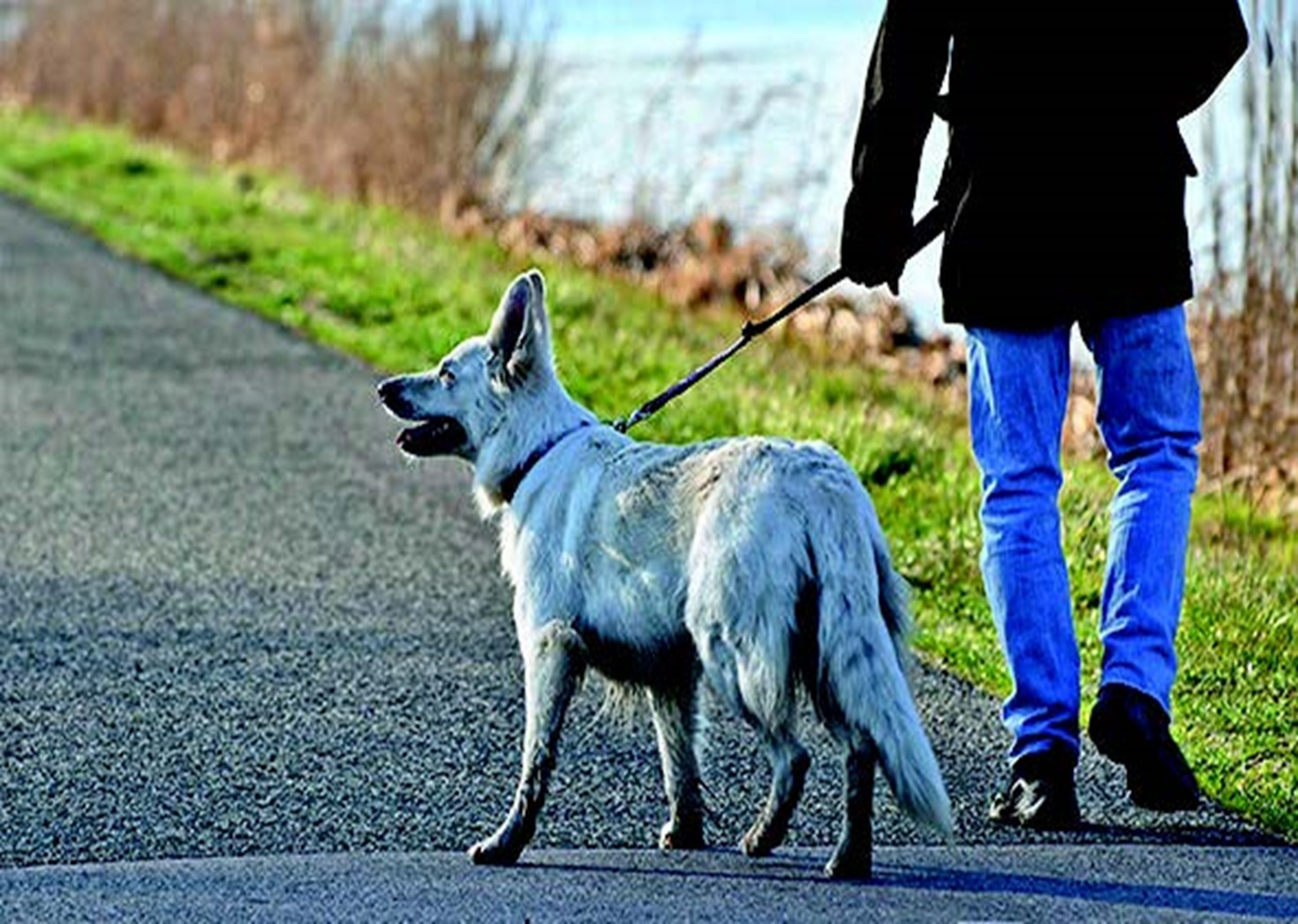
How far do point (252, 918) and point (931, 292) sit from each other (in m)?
11.8

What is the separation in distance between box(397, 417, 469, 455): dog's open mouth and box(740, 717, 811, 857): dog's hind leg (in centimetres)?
108

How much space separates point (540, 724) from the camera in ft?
21.6

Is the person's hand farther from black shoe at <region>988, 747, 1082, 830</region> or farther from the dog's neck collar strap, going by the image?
black shoe at <region>988, 747, 1082, 830</region>

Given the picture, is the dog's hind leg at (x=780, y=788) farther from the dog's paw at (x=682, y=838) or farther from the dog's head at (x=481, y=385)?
the dog's head at (x=481, y=385)

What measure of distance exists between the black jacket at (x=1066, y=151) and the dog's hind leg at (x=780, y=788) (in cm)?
111

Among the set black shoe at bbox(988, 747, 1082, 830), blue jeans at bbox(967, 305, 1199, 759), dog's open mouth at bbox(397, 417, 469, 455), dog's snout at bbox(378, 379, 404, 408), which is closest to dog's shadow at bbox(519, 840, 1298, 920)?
black shoe at bbox(988, 747, 1082, 830)

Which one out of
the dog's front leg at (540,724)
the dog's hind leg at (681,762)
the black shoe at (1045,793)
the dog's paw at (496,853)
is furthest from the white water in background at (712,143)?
the dog's paw at (496,853)

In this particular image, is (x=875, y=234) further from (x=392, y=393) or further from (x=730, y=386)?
(x=730, y=386)

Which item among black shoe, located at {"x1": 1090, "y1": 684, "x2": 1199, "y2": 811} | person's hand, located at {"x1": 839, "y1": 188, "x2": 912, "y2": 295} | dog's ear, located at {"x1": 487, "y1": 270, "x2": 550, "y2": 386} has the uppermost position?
person's hand, located at {"x1": 839, "y1": 188, "x2": 912, "y2": 295}

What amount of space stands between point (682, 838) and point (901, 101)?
1619 mm

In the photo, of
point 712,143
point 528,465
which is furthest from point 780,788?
point 712,143

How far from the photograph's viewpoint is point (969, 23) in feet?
22.6

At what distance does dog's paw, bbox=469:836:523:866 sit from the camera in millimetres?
6477

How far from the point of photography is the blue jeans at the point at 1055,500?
22.7 ft
